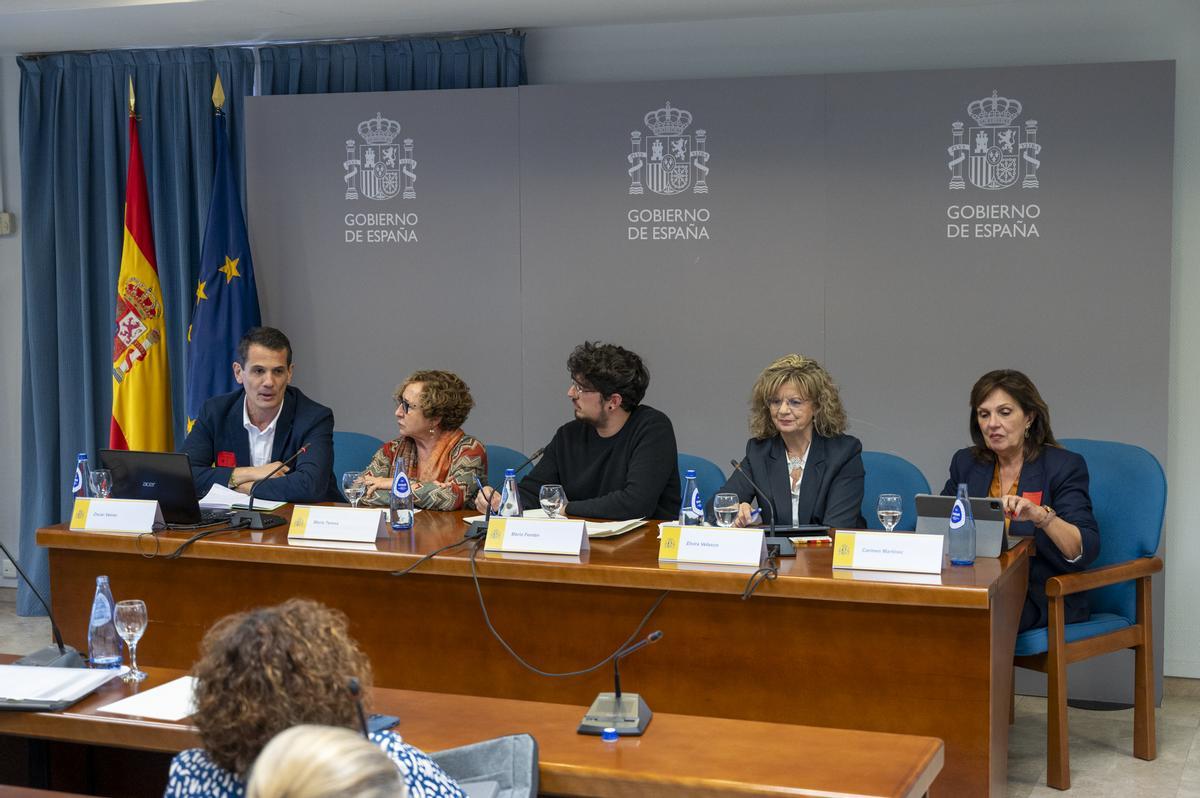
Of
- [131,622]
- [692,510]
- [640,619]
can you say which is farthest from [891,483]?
[131,622]

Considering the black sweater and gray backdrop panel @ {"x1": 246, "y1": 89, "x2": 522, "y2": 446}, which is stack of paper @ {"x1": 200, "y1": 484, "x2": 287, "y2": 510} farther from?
gray backdrop panel @ {"x1": 246, "y1": 89, "x2": 522, "y2": 446}

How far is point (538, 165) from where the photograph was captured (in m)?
5.00

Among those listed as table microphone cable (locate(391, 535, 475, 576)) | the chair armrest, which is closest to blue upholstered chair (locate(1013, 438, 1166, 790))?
the chair armrest

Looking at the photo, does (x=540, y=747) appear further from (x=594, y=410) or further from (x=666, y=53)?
(x=666, y=53)

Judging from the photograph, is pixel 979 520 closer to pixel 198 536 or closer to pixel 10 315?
pixel 198 536

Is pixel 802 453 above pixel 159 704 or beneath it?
above

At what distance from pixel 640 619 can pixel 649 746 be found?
1.11 m

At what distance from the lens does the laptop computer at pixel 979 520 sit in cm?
321

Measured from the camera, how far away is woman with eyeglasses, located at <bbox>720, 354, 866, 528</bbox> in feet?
12.6

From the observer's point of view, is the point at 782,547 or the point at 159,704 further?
the point at 782,547

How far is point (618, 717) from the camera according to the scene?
7.18 feet

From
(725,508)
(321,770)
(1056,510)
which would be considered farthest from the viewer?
(1056,510)

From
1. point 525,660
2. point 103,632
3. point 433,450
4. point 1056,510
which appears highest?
point 433,450

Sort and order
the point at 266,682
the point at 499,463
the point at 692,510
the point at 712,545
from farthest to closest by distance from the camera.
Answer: the point at 499,463
the point at 692,510
the point at 712,545
the point at 266,682
